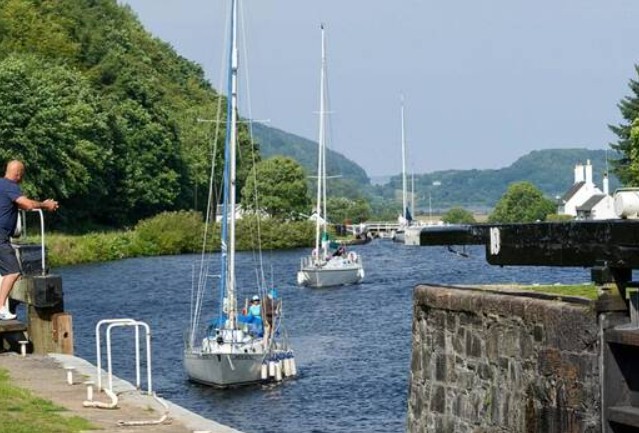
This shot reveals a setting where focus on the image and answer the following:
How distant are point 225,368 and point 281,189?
89609 mm

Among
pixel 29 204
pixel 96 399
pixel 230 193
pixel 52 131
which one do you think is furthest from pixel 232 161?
pixel 52 131

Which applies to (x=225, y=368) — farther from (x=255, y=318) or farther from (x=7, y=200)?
(x=7, y=200)

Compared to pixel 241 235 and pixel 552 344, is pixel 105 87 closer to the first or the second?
pixel 241 235

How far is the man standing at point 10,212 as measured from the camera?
18.7 metres

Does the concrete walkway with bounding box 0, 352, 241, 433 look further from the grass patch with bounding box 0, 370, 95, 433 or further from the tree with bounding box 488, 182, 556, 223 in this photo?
the tree with bounding box 488, 182, 556, 223

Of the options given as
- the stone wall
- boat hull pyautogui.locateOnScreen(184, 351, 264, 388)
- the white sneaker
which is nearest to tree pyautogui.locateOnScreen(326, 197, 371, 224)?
boat hull pyautogui.locateOnScreen(184, 351, 264, 388)

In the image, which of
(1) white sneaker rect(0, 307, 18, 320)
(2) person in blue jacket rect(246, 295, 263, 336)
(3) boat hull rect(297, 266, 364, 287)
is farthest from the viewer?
(3) boat hull rect(297, 266, 364, 287)

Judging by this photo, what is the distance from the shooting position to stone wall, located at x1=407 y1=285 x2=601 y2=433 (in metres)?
13.1

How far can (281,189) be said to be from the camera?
12550 centimetres

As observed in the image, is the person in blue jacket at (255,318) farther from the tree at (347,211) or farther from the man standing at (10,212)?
the tree at (347,211)

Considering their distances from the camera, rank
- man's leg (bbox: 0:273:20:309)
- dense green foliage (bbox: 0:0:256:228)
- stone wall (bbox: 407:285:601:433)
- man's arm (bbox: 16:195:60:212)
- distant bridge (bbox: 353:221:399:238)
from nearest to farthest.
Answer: stone wall (bbox: 407:285:601:433) → man's arm (bbox: 16:195:60:212) → man's leg (bbox: 0:273:20:309) → dense green foliage (bbox: 0:0:256:228) → distant bridge (bbox: 353:221:399:238)

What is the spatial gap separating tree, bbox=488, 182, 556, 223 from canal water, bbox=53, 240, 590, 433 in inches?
3336

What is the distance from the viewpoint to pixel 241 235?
338 feet

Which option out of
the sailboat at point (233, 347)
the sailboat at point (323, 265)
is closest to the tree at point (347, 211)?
the sailboat at point (323, 265)
